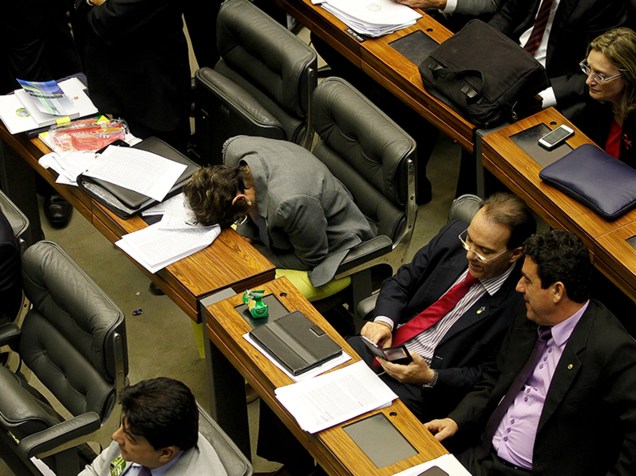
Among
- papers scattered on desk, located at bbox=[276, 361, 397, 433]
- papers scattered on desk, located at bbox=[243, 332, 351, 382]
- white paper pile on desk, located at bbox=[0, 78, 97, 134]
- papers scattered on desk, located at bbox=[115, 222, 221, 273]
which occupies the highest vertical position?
white paper pile on desk, located at bbox=[0, 78, 97, 134]

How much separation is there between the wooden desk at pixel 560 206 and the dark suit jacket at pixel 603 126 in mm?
96

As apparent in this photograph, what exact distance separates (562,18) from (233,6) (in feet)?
4.68

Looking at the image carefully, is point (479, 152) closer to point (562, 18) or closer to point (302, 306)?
point (562, 18)

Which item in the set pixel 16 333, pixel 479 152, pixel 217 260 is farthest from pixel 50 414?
pixel 479 152

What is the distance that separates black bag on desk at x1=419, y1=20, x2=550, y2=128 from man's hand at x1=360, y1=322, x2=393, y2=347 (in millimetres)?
1056

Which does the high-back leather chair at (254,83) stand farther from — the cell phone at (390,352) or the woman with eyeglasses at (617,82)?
the cell phone at (390,352)

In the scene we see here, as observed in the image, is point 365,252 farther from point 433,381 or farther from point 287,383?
point 287,383

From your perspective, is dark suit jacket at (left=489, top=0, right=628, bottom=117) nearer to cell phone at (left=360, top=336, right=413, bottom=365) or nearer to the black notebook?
cell phone at (left=360, top=336, right=413, bottom=365)

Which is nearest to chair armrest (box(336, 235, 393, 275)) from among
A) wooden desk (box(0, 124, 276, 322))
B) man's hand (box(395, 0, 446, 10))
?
wooden desk (box(0, 124, 276, 322))

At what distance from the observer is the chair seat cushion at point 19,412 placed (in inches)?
148

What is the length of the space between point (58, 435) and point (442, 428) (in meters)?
1.25

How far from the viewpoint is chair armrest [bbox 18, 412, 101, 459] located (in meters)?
3.72

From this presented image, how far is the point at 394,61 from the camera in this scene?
4.99 m

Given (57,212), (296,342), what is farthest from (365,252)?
(57,212)
